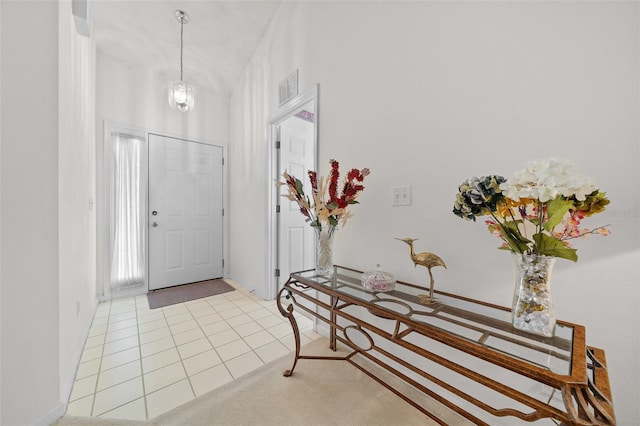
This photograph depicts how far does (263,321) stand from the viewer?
7.55 ft

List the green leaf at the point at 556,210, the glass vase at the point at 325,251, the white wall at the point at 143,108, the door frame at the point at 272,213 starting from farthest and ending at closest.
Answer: the white wall at the point at 143,108 → the door frame at the point at 272,213 → the glass vase at the point at 325,251 → the green leaf at the point at 556,210

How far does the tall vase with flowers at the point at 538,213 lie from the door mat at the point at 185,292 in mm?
3142

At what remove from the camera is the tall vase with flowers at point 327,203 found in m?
1.50

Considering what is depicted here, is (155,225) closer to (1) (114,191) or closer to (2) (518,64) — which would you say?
(1) (114,191)

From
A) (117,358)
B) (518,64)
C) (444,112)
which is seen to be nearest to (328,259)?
(444,112)

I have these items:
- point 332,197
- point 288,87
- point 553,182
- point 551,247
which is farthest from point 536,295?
point 288,87

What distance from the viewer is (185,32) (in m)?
2.65

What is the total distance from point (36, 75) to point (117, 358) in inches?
73.6

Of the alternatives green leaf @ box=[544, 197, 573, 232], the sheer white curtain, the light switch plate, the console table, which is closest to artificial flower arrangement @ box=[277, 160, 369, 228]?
the light switch plate

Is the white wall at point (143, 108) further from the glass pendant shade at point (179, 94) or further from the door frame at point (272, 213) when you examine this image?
the door frame at point (272, 213)

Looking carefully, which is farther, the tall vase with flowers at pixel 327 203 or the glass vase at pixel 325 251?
the glass vase at pixel 325 251

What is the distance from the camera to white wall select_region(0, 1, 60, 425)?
1.05 m

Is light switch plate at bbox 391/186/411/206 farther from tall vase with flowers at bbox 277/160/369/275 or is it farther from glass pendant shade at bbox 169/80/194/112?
glass pendant shade at bbox 169/80/194/112

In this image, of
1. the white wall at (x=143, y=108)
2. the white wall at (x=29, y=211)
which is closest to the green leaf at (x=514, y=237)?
the white wall at (x=29, y=211)
